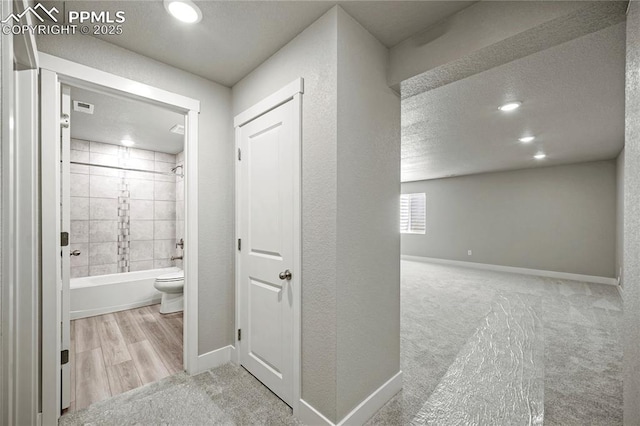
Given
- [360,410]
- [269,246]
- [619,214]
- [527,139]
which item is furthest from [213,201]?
[619,214]

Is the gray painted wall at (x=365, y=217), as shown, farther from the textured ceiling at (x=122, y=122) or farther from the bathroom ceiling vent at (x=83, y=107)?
the bathroom ceiling vent at (x=83, y=107)

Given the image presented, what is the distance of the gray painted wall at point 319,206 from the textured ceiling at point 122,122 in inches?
65.8

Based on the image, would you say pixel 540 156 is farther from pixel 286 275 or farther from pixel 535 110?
pixel 286 275

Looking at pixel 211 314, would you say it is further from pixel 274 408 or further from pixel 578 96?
pixel 578 96

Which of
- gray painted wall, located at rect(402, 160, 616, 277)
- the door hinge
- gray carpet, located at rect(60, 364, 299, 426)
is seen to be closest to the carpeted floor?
gray carpet, located at rect(60, 364, 299, 426)

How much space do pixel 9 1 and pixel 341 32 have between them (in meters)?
1.37

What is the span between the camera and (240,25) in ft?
5.62

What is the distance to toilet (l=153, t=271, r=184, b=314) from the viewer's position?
3539 millimetres

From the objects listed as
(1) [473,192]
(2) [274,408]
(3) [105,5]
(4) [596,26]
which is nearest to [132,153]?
(3) [105,5]

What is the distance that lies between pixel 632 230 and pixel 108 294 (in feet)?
16.1

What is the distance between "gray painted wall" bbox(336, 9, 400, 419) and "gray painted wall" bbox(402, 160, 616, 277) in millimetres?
5872

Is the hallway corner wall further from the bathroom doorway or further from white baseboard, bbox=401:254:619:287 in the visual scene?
the bathroom doorway

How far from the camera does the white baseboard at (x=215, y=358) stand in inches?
88.8

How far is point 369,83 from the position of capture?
1.78 m
